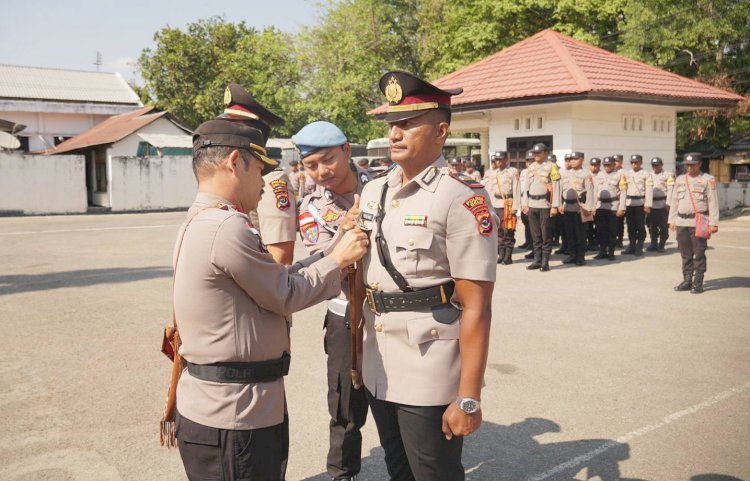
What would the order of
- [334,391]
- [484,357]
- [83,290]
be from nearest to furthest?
[484,357] → [334,391] → [83,290]

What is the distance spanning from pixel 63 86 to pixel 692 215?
1430 inches

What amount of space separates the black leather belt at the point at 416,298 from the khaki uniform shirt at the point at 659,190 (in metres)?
11.3

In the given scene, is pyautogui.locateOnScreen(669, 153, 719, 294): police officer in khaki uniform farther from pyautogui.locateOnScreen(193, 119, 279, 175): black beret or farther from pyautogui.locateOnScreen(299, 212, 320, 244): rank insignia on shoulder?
pyautogui.locateOnScreen(193, 119, 279, 175): black beret

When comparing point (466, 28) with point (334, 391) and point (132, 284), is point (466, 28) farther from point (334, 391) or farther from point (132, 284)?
point (334, 391)

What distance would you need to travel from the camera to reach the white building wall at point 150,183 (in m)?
23.8

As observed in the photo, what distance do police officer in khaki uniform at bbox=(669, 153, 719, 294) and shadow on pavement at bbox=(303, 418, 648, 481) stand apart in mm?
5497

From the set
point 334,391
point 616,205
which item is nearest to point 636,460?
point 334,391

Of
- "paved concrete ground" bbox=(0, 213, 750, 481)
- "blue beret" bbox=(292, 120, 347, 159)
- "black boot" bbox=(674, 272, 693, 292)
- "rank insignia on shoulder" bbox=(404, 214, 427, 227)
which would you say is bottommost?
"paved concrete ground" bbox=(0, 213, 750, 481)

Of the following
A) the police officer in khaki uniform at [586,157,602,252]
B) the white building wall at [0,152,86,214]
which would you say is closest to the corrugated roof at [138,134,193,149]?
the white building wall at [0,152,86,214]

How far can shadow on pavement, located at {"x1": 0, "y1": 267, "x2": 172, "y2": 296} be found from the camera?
8836 millimetres

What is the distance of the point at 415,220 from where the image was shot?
2.40m

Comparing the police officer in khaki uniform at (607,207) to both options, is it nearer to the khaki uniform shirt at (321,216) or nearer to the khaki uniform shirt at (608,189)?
the khaki uniform shirt at (608,189)

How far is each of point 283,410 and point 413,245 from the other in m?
Result: 0.84

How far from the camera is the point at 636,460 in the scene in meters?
3.65
